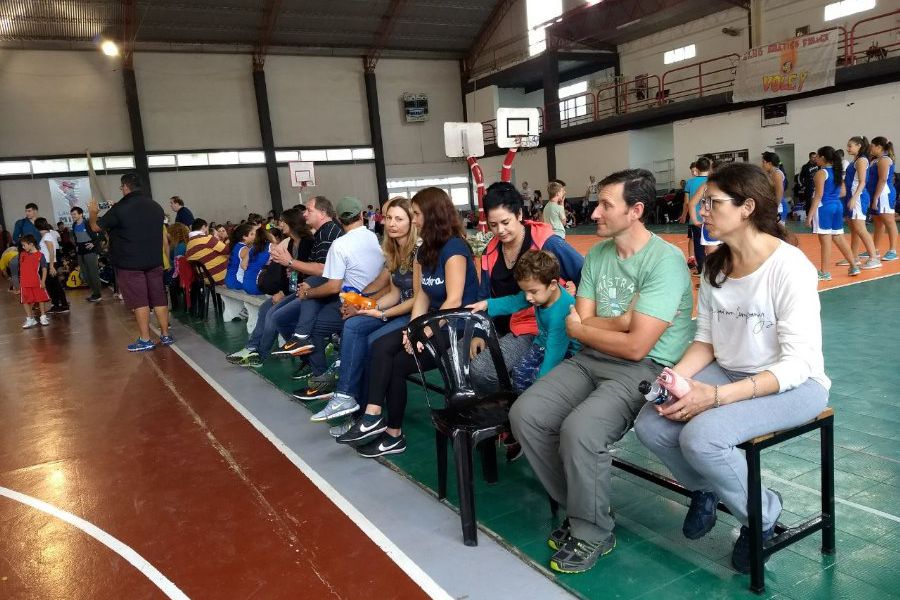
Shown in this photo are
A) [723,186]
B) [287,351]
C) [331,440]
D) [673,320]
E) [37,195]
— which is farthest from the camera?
[37,195]

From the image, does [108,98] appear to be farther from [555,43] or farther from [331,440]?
[331,440]

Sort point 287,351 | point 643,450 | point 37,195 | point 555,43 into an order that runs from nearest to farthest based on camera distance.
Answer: point 643,450 < point 287,351 < point 37,195 < point 555,43

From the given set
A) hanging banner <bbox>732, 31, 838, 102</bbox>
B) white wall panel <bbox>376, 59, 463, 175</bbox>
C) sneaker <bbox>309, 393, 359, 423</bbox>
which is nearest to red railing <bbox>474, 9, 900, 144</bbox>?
hanging banner <bbox>732, 31, 838, 102</bbox>

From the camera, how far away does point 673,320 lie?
2.60 meters

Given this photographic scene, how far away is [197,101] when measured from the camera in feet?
73.8

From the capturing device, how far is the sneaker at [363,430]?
3633 millimetres

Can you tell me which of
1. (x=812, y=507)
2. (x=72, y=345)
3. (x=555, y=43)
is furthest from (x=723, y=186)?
(x=555, y=43)

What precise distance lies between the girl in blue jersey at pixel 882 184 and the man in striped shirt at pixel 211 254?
25.4 feet

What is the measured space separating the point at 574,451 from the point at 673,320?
27.0 inches

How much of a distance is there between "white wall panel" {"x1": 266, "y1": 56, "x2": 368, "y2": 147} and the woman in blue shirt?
21812 millimetres

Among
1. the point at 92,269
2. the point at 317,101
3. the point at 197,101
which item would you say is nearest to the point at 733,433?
the point at 92,269

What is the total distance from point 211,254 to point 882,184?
814cm

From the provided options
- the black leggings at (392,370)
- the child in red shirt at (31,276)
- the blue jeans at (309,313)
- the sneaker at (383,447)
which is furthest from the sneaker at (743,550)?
the child in red shirt at (31,276)

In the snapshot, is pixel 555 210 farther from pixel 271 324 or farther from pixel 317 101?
pixel 317 101
